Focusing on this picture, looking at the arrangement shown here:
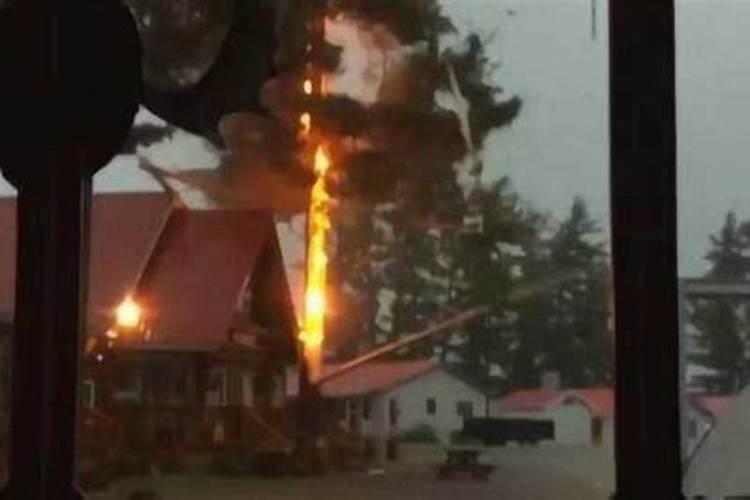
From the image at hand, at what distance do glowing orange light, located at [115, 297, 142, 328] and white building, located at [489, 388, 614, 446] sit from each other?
0.44 meters

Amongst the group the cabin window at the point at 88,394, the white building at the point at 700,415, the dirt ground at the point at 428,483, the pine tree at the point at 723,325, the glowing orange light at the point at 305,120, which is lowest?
the dirt ground at the point at 428,483

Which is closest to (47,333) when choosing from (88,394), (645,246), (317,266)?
(88,394)

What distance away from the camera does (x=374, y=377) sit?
1823mm

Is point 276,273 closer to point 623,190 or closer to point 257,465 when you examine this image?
point 257,465

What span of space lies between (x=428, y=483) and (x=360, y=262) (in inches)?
10.7

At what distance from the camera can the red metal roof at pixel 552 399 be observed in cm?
175

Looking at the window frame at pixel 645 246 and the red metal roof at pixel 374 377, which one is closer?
the window frame at pixel 645 246

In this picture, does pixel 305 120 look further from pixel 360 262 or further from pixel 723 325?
pixel 723 325

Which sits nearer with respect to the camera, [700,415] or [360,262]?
[700,415]

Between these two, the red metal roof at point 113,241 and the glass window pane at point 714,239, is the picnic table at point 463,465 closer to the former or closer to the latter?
the glass window pane at point 714,239

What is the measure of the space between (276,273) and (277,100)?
0.21 metres

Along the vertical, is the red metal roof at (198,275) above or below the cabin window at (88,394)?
above

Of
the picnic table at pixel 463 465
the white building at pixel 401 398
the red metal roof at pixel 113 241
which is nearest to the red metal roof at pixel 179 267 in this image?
the red metal roof at pixel 113 241

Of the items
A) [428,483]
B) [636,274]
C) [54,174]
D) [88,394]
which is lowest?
[428,483]
